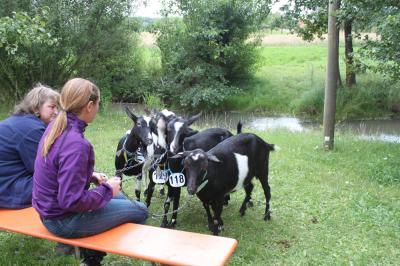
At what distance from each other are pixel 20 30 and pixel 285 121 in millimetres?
13385

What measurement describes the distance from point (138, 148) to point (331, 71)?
4.45 metres

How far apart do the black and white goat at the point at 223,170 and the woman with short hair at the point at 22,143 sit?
4.68 feet

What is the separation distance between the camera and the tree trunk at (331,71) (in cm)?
821

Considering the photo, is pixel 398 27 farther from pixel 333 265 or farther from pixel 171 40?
pixel 171 40

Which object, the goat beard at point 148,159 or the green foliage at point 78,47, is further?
the green foliage at point 78,47

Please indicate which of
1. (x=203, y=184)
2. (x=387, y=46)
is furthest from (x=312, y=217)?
(x=387, y=46)

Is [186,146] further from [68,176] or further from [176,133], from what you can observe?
[68,176]

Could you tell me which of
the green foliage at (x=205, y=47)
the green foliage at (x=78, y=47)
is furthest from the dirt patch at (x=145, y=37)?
the green foliage at (x=78, y=47)

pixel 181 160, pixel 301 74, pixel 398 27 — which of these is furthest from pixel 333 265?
pixel 301 74

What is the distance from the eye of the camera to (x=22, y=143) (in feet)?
12.6

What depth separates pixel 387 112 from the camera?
1711 cm

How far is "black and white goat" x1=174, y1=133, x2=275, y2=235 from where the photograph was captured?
4.56 metres

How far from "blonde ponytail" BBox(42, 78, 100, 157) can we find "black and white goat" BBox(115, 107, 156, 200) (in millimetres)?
2220

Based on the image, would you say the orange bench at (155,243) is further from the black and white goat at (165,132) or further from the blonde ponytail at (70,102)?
the black and white goat at (165,132)
